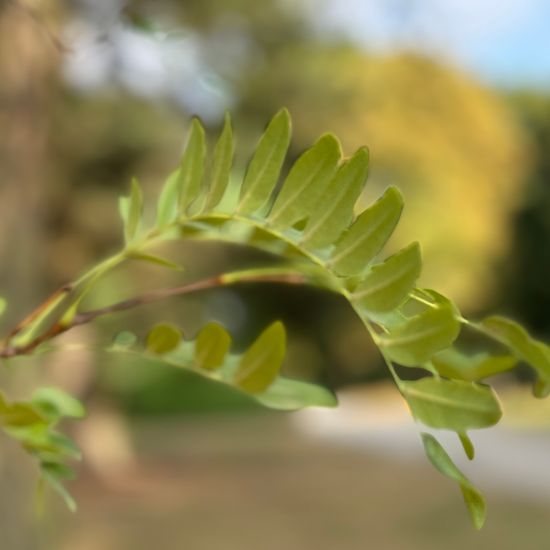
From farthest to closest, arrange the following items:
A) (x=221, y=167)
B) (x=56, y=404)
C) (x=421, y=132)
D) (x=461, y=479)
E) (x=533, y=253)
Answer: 1. (x=533, y=253)
2. (x=421, y=132)
3. (x=56, y=404)
4. (x=221, y=167)
5. (x=461, y=479)

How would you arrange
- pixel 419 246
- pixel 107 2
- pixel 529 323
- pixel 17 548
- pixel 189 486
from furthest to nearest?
pixel 529 323 → pixel 189 486 → pixel 107 2 → pixel 17 548 → pixel 419 246

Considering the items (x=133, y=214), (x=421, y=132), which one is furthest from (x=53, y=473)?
(x=421, y=132)

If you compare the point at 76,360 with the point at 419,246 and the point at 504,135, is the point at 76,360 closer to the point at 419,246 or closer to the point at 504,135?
the point at 504,135

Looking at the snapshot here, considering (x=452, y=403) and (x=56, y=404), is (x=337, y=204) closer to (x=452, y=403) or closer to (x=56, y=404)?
(x=452, y=403)

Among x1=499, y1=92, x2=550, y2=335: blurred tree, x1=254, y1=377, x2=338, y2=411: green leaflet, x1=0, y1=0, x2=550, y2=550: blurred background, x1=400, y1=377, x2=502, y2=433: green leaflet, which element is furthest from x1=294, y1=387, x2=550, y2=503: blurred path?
x1=400, y1=377, x2=502, y2=433: green leaflet

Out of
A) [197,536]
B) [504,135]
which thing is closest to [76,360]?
[197,536]

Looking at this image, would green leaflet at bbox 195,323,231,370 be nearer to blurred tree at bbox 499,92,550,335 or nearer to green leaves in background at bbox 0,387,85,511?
green leaves in background at bbox 0,387,85,511
